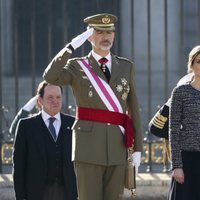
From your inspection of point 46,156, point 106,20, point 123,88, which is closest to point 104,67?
point 123,88

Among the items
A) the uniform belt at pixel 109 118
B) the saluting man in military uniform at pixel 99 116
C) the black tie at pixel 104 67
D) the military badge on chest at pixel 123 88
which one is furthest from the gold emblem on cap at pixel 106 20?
the uniform belt at pixel 109 118

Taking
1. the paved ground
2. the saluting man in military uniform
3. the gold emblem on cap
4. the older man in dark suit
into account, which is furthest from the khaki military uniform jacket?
the paved ground

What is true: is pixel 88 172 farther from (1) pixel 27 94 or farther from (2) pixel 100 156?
(1) pixel 27 94

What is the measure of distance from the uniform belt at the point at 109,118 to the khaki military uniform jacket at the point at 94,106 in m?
0.02

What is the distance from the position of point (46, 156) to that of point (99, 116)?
0.62 meters

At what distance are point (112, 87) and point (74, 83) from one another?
0.75ft

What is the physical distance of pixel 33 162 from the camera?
21.2ft

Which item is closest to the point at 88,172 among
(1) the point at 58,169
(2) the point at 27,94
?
(1) the point at 58,169

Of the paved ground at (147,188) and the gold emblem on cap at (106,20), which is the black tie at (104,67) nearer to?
the gold emblem on cap at (106,20)

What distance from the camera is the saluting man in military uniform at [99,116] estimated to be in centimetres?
596

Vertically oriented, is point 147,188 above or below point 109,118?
below

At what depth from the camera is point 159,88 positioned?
38.0ft

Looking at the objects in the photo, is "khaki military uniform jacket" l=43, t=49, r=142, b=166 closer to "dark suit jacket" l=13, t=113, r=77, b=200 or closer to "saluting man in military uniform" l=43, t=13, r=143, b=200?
"saluting man in military uniform" l=43, t=13, r=143, b=200

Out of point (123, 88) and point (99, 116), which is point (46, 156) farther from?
point (123, 88)
